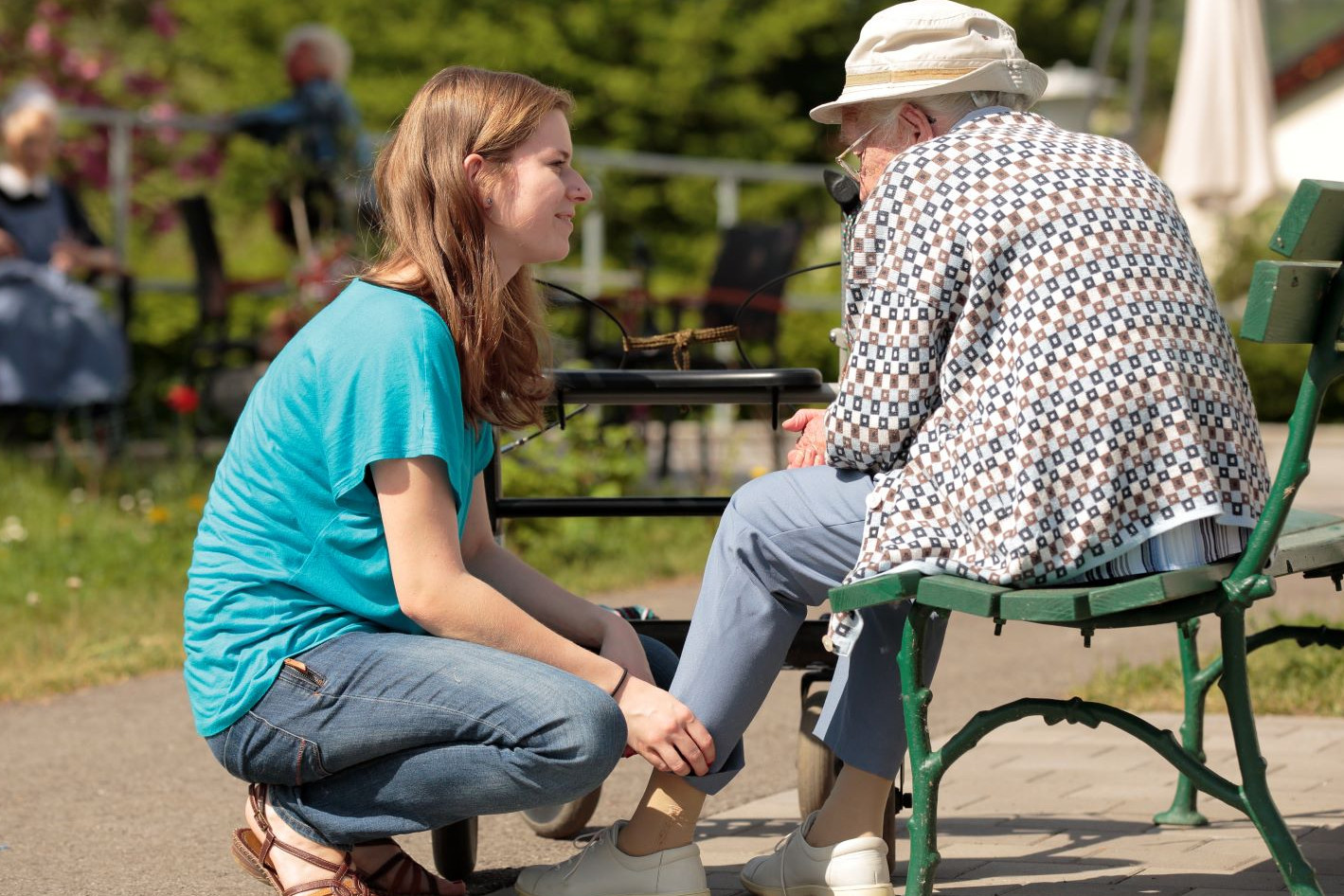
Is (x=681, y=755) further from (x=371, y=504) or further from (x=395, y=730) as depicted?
(x=371, y=504)

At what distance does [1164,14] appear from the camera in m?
39.2

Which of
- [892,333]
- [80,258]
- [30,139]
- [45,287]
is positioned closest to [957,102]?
[892,333]

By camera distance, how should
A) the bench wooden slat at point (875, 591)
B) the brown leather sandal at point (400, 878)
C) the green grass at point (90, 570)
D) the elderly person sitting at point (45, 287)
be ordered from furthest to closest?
1. the elderly person sitting at point (45, 287)
2. the green grass at point (90, 570)
3. the brown leather sandal at point (400, 878)
4. the bench wooden slat at point (875, 591)

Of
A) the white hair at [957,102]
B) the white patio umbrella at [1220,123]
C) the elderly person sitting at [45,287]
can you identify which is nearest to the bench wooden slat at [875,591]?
the white hair at [957,102]

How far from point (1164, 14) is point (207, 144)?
1225 inches

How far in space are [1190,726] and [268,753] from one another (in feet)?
5.87

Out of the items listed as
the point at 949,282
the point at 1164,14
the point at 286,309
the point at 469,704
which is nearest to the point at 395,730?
the point at 469,704

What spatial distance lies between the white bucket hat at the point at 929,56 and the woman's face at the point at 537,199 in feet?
1.43

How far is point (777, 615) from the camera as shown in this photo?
9.23 feet

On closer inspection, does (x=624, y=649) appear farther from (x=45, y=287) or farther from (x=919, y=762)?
(x=45, y=287)

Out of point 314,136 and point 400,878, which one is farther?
point 314,136

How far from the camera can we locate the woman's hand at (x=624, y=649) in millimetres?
3029

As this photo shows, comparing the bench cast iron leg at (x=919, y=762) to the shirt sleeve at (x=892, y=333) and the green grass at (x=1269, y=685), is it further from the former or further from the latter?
the green grass at (x=1269, y=685)

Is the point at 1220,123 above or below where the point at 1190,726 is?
above
